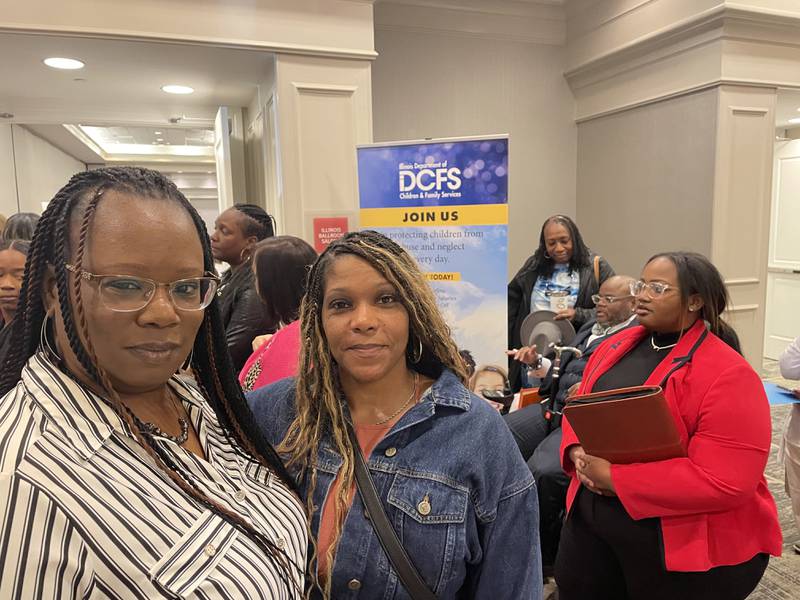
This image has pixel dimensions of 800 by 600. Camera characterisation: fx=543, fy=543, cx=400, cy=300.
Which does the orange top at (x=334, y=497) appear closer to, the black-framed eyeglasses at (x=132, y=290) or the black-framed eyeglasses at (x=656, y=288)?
the black-framed eyeglasses at (x=132, y=290)

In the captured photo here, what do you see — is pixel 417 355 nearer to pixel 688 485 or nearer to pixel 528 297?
pixel 688 485

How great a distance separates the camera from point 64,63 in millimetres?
3592

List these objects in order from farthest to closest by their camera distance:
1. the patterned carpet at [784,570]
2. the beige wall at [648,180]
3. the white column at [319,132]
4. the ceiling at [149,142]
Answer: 1. the ceiling at [149,142]
2. the beige wall at [648,180]
3. the white column at [319,132]
4. the patterned carpet at [784,570]

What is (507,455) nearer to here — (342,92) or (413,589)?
(413,589)

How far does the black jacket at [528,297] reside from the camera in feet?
11.4

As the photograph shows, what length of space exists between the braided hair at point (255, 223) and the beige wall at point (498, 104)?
2373 millimetres

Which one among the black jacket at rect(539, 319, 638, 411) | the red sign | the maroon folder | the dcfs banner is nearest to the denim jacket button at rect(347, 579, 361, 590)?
the maroon folder

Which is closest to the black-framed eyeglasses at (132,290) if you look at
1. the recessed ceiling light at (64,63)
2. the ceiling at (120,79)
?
the ceiling at (120,79)

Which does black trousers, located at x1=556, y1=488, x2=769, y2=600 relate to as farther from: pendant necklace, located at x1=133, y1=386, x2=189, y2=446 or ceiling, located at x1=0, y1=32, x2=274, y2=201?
ceiling, located at x1=0, y1=32, x2=274, y2=201

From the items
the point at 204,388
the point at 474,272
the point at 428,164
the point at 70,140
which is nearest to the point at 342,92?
the point at 428,164

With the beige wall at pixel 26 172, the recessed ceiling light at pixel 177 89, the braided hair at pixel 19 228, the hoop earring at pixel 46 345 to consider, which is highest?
the recessed ceiling light at pixel 177 89

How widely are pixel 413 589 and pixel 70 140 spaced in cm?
710

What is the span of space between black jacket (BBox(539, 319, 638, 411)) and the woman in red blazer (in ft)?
2.24

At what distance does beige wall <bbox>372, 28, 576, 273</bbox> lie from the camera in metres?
4.97
